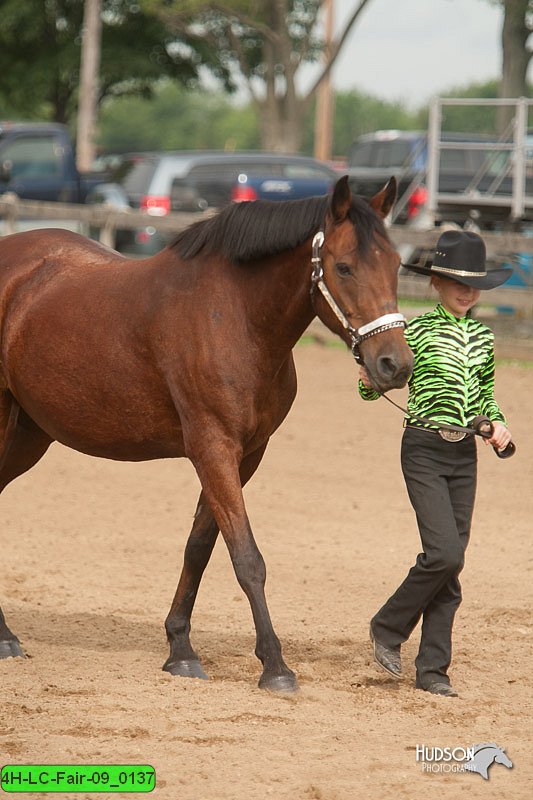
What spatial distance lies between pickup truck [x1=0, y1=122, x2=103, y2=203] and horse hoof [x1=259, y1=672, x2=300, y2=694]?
650 inches

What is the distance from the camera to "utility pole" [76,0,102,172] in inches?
1067

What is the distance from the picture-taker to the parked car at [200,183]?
17.8 m

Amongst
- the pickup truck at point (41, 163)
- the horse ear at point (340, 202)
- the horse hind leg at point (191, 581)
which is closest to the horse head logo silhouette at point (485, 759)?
the horse hind leg at point (191, 581)

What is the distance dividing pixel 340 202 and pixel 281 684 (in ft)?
5.97

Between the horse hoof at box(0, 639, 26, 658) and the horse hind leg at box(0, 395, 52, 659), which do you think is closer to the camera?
the horse hoof at box(0, 639, 26, 658)

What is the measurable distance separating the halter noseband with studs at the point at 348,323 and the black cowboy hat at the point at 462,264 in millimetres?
362

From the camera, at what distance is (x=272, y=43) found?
2680cm

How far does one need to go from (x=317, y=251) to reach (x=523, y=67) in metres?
21.5

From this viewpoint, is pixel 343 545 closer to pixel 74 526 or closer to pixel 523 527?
pixel 523 527

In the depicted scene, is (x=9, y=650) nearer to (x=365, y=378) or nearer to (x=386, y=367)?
(x=365, y=378)

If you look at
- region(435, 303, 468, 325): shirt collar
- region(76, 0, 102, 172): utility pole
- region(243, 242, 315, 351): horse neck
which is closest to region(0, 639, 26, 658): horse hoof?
region(243, 242, 315, 351): horse neck

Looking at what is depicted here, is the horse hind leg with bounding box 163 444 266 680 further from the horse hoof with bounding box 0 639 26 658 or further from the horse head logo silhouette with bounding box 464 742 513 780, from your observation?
the horse head logo silhouette with bounding box 464 742 513 780

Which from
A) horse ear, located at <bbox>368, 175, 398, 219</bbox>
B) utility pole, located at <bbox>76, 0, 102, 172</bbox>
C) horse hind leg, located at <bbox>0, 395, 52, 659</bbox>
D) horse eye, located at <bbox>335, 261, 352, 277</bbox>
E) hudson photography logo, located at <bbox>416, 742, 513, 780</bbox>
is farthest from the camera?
utility pole, located at <bbox>76, 0, 102, 172</bbox>

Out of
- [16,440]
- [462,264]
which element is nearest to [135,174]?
[16,440]
